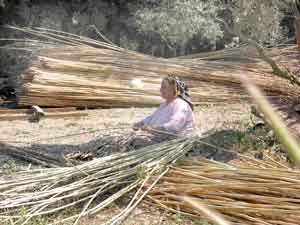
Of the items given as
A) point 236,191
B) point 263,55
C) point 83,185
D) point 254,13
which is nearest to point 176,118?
point 263,55

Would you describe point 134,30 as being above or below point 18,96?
above

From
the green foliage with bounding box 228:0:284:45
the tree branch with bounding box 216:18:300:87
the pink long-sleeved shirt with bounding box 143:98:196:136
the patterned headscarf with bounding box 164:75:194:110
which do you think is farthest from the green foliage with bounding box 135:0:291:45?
the pink long-sleeved shirt with bounding box 143:98:196:136

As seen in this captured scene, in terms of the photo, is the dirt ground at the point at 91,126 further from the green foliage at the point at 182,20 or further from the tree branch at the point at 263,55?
the green foliage at the point at 182,20

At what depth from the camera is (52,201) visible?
3477mm

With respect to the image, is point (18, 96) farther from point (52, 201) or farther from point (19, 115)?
point (52, 201)

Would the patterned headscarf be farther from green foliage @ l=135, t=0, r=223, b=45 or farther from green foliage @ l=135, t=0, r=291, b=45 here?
green foliage @ l=135, t=0, r=223, b=45

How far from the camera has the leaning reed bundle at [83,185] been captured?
3.47 meters

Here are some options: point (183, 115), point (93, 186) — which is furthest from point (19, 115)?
point (93, 186)

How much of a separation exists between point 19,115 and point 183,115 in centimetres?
312

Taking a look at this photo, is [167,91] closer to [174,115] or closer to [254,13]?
[174,115]

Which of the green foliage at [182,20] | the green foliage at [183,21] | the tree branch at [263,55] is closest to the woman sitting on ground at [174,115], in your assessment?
the tree branch at [263,55]

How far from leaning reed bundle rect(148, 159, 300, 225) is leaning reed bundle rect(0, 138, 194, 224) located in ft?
0.48

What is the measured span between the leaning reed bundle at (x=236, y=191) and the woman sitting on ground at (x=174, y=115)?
87cm

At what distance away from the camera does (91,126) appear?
6.55 m
